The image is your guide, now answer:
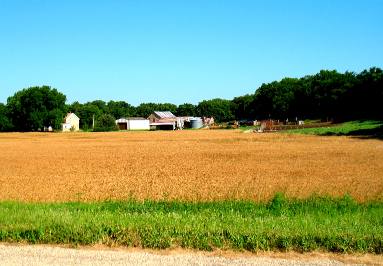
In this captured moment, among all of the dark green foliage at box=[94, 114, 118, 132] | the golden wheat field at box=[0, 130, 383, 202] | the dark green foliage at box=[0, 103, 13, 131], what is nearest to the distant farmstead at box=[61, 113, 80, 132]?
the dark green foliage at box=[0, 103, 13, 131]

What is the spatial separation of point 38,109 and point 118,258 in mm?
141681

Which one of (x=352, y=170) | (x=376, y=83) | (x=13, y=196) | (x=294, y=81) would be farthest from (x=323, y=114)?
(x=13, y=196)

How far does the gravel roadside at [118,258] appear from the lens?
24.0 ft

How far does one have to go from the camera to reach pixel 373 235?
8.36 m

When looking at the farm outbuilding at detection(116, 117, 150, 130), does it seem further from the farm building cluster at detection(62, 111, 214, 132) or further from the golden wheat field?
the golden wheat field

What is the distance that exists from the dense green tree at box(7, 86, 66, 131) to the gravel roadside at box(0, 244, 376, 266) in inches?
5433

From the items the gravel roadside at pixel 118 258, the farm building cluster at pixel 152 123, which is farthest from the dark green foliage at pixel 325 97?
the gravel roadside at pixel 118 258

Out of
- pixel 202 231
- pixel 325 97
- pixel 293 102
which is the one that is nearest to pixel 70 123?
pixel 293 102

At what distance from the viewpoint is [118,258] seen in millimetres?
7535

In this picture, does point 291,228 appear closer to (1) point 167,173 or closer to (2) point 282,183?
(2) point 282,183

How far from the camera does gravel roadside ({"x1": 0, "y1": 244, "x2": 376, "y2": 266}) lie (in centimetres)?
733

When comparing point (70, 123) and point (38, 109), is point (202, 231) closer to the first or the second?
point (38, 109)

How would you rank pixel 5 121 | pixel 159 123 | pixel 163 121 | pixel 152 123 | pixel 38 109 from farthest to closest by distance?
pixel 152 123 → pixel 163 121 → pixel 159 123 → pixel 5 121 → pixel 38 109

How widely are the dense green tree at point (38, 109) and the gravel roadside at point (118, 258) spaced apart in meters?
138
